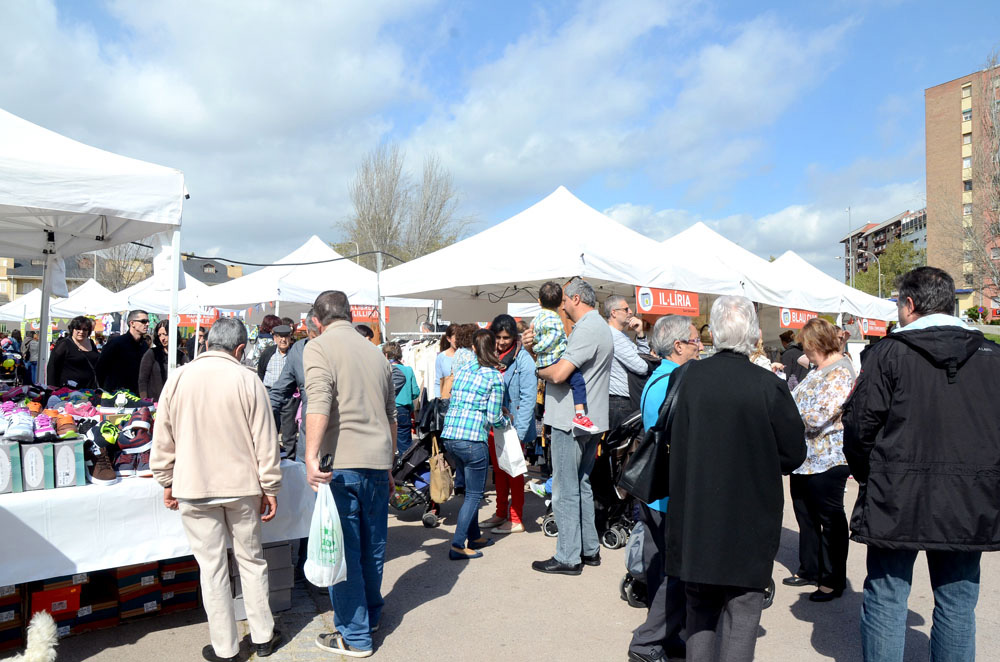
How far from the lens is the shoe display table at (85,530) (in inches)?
133

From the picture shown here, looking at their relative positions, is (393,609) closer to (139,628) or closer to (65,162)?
(139,628)

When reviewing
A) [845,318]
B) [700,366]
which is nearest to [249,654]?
[700,366]

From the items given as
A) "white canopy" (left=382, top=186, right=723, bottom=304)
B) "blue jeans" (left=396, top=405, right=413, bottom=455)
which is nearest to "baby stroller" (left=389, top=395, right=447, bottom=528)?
"blue jeans" (left=396, top=405, right=413, bottom=455)

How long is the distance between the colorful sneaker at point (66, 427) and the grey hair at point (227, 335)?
95cm

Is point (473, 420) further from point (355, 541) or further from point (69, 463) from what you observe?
point (69, 463)

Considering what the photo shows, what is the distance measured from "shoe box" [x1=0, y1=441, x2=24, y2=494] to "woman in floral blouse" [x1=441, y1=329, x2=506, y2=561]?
2.66 meters

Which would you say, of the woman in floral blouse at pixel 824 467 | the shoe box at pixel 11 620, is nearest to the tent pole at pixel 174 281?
the shoe box at pixel 11 620

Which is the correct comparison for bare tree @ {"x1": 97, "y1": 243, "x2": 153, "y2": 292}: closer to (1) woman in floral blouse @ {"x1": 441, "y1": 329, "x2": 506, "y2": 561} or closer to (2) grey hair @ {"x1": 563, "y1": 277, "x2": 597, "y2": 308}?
(1) woman in floral blouse @ {"x1": 441, "y1": 329, "x2": 506, "y2": 561}

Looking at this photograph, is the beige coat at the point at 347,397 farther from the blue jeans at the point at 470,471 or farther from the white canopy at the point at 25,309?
the white canopy at the point at 25,309

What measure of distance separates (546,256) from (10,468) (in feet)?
17.0

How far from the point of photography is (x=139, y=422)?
4035mm

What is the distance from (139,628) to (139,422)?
1.18m

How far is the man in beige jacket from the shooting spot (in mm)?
3373

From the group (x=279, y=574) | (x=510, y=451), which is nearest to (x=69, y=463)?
(x=279, y=574)
